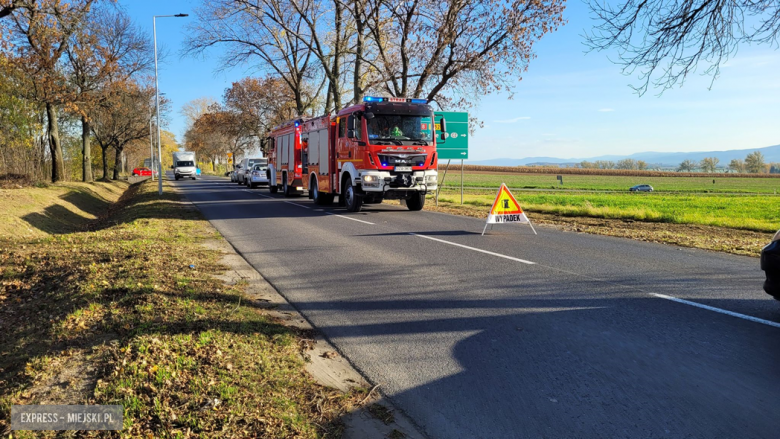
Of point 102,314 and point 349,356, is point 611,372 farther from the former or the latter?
point 102,314

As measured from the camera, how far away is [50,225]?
16109 mm

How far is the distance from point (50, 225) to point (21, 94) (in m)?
13.9

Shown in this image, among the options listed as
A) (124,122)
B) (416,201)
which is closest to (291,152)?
(416,201)

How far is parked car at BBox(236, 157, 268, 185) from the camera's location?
38.8 m

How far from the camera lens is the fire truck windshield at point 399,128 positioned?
1611 centimetres

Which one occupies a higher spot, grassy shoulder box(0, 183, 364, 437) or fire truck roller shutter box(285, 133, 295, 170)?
fire truck roller shutter box(285, 133, 295, 170)

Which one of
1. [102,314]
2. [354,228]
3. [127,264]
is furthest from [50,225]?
[102,314]

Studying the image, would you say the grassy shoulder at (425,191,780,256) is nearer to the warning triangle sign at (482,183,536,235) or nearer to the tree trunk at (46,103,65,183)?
the warning triangle sign at (482,183,536,235)

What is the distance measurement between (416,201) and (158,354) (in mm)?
14535

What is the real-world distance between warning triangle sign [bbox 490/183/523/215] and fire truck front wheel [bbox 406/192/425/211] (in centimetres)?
558

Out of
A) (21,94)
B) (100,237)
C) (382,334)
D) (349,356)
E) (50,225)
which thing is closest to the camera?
(349,356)

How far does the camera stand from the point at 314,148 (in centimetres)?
2102

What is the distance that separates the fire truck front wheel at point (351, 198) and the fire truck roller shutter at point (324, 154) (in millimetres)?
1596

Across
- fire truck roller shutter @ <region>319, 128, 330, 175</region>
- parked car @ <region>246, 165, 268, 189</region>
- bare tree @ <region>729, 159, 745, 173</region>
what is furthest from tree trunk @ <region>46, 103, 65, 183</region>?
bare tree @ <region>729, 159, 745, 173</region>
